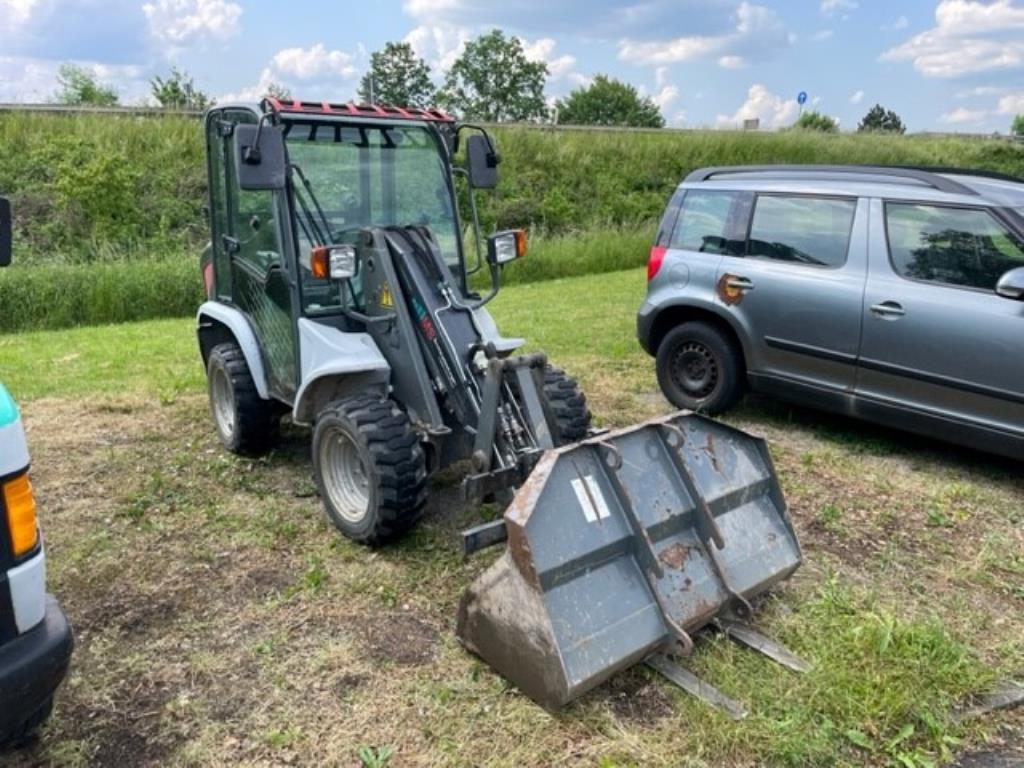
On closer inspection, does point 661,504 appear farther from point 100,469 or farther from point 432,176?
point 100,469

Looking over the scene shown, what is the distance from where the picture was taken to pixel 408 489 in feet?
12.4

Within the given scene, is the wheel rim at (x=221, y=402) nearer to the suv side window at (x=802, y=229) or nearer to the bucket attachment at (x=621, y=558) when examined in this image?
the bucket attachment at (x=621, y=558)

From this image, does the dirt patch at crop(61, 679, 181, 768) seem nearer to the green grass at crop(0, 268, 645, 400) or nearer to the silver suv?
the green grass at crop(0, 268, 645, 400)

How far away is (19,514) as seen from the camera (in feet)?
7.36

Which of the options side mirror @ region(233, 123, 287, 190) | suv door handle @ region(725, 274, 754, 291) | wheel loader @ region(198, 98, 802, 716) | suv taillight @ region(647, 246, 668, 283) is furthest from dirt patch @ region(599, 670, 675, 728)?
suv taillight @ region(647, 246, 668, 283)

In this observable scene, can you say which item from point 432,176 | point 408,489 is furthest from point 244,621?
point 432,176

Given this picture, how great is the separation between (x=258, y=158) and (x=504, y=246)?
1.39 meters

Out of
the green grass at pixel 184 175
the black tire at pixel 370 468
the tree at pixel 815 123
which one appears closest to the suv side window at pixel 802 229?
the black tire at pixel 370 468

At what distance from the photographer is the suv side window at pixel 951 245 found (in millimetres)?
4758

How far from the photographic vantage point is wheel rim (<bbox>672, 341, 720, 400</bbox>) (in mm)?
6230

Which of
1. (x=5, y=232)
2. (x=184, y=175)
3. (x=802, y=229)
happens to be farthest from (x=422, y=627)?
(x=184, y=175)

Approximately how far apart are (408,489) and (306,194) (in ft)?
5.70

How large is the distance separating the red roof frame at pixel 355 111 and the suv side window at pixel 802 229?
94.3 inches

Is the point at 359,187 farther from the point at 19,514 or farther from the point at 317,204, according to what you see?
the point at 19,514
